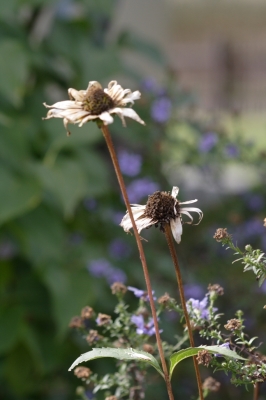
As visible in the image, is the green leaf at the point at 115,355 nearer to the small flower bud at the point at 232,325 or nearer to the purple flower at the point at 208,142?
the small flower bud at the point at 232,325

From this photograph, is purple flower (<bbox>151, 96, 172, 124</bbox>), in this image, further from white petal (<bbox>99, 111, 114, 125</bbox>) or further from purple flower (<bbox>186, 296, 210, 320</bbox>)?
white petal (<bbox>99, 111, 114, 125</bbox>)

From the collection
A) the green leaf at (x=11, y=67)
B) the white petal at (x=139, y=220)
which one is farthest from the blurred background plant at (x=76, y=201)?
the white petal at (x=139, y=220)

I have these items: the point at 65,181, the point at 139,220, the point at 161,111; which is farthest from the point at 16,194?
the point at 139,220

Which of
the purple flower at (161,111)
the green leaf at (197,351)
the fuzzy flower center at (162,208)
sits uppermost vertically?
the purple flower at (161,111)

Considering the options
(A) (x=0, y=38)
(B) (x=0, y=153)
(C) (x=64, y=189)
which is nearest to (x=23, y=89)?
(A) (x=0, y=38)

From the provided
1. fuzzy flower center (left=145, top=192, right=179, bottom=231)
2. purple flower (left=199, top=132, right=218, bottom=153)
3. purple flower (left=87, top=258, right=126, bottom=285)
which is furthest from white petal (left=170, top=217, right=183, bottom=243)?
purple flower (left=199, top=132, right=218, bottom=153)

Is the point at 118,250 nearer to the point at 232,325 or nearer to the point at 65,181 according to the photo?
the point at 65,181
